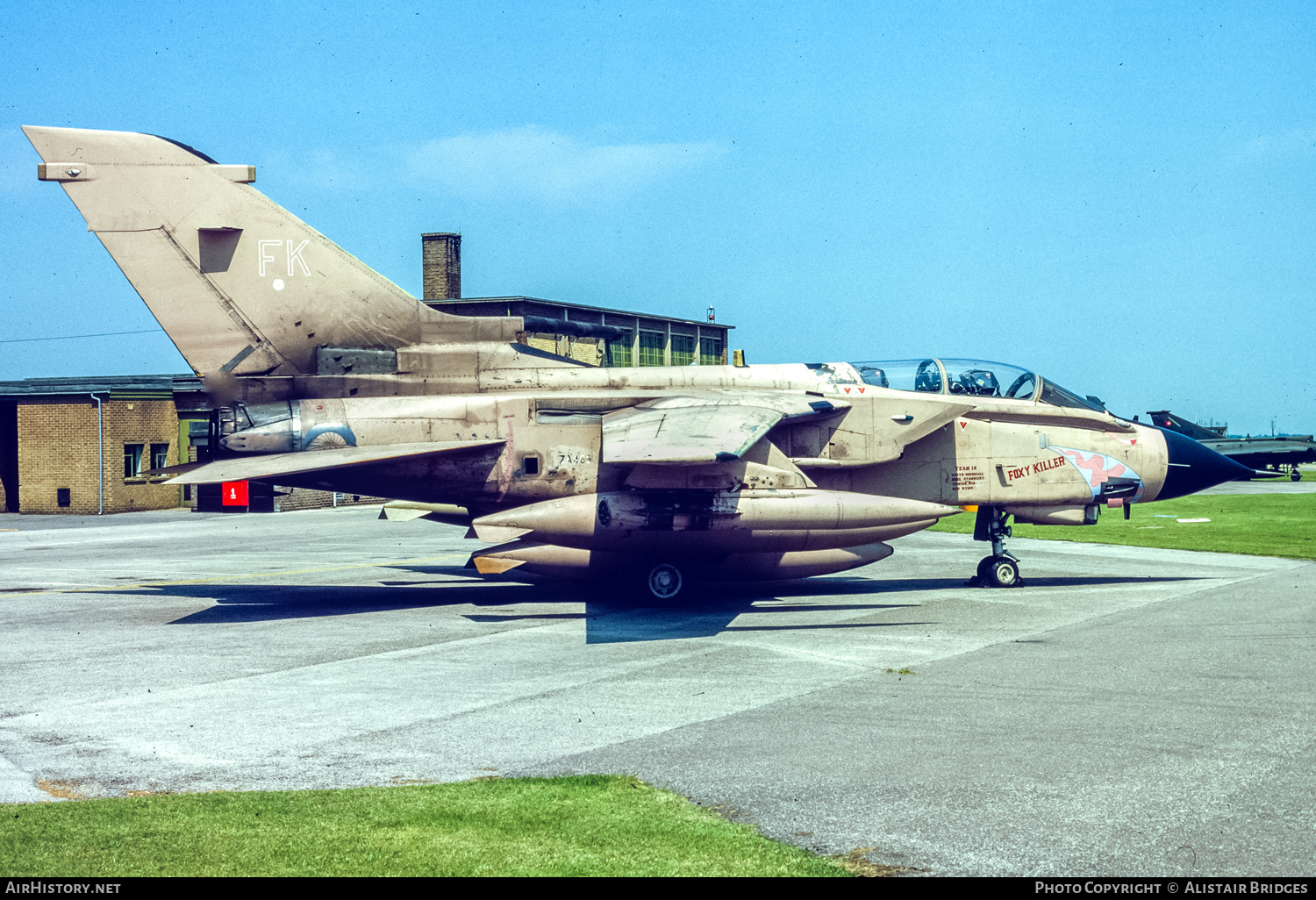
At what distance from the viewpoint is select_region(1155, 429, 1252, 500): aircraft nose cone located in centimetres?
1580

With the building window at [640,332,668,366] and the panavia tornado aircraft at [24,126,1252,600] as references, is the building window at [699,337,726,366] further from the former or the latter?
the panavia tornado aircraft at [24,126,1252,600]

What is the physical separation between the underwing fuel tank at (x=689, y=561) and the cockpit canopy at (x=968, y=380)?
97.4 inches

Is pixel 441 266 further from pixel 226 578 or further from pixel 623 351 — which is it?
pixel 226 578

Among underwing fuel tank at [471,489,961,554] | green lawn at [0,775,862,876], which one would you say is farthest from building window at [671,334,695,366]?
green lawn at [0,775,862,876]

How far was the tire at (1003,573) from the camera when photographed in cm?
1603

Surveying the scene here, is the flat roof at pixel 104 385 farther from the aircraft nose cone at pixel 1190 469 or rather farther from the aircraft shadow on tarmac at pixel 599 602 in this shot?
the aircraft nose cone at pixel 1190 469

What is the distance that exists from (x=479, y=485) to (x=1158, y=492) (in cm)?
1009

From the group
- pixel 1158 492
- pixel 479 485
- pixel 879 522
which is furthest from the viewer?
pixel 1158 492

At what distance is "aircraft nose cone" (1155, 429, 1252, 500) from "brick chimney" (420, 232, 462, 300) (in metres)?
35.4

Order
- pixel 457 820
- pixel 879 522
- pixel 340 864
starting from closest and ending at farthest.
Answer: pixel 340 864 → pixel 457 820 → pixel 879 522

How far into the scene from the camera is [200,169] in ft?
49.0

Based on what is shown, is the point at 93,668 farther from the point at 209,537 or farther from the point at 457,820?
the point at 209,537

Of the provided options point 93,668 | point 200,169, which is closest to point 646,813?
point 93,668
